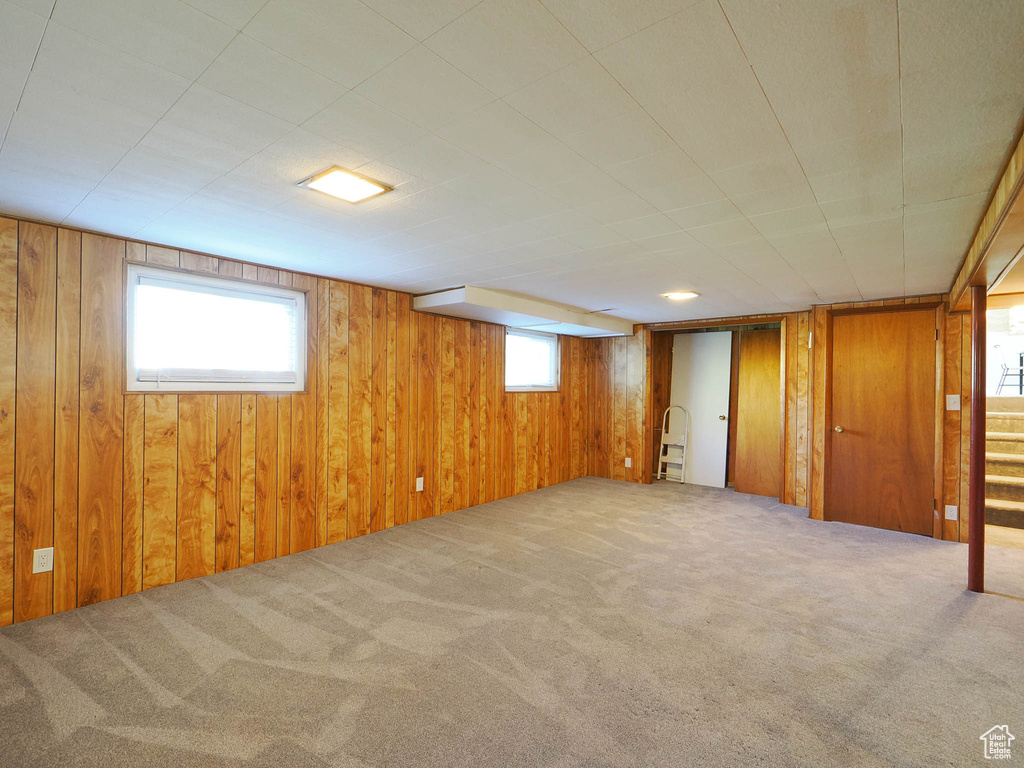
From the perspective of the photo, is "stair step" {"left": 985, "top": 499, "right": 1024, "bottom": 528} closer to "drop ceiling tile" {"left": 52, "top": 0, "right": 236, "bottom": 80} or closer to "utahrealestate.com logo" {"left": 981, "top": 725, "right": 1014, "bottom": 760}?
"utahrealestate.com logo" {"left": 981, "top": 725, "right": 1014, "bottom": 760}

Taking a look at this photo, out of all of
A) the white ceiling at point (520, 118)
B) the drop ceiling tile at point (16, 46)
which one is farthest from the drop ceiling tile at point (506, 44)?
the drop ceiling tile at point (16, 46)

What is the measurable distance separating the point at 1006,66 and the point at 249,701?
3.20m

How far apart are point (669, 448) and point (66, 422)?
20.6 feet

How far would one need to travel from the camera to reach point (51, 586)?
8.68 feet

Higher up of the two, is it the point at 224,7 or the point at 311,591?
the point at 224,7

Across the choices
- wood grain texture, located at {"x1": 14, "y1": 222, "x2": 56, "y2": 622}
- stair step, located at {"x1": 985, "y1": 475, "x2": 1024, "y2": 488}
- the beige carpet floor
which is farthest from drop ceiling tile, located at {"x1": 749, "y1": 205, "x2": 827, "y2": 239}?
stair step, located at {"x1": 985, "y1": 475, "x2": 1024, "y2": 488}

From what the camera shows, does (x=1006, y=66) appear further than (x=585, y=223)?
No

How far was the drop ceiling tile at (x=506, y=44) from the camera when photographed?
3.60ft

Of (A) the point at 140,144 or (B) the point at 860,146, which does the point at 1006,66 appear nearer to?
(B) the point at 860,146

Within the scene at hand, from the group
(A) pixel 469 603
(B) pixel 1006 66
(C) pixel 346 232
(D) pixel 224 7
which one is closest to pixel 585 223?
(C) pixel 346 232

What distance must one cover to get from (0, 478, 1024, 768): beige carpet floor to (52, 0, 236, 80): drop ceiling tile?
2.16 metres

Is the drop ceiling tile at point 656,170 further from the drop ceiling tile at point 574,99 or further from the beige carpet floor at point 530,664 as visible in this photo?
the beige carpet floor at point 530,664

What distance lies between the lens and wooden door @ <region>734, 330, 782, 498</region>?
5.82 m

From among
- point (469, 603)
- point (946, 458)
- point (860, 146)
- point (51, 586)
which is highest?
point (860, 146)
